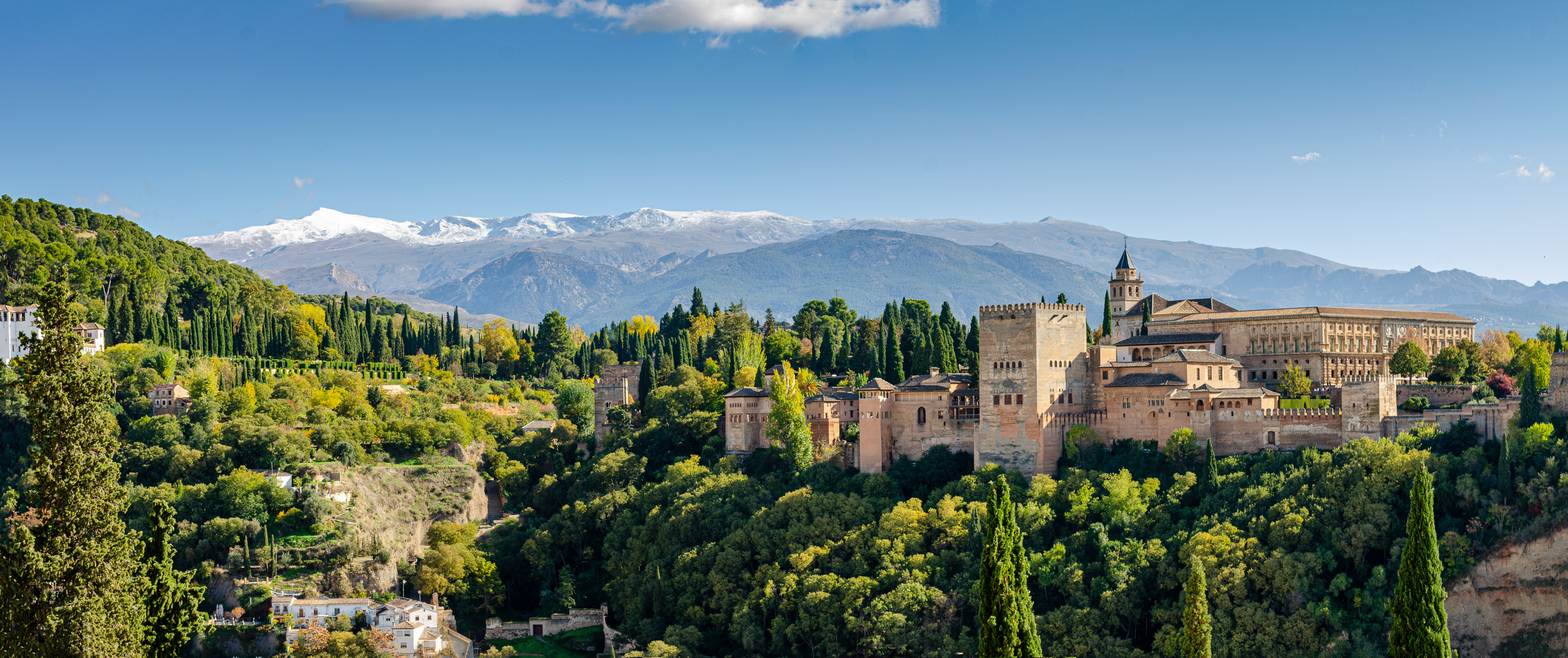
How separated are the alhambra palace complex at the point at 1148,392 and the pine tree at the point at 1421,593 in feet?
64.7

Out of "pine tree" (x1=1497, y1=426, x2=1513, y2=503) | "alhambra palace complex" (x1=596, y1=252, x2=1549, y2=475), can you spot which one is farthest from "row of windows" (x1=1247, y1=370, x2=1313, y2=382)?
"pine tree" (x1=1497, y1=426, x2=1513, y2=503)

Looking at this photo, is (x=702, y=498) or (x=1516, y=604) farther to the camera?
(x=702, y=498)

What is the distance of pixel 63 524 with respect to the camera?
2111cm

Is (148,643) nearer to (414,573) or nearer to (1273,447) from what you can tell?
(414,573)

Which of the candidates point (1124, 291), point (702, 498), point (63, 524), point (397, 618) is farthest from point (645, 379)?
point (63, 524)

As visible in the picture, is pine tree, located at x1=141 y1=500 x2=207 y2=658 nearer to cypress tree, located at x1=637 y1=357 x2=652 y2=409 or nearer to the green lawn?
the green lawn

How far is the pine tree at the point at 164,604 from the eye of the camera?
83.8 feet

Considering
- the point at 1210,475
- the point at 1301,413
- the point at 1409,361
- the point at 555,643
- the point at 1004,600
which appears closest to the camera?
the point at 1004,600

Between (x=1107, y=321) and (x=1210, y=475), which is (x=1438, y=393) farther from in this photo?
(x=1107, y=321)

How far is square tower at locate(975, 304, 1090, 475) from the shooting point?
189 ft

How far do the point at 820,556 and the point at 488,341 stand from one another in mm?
59966

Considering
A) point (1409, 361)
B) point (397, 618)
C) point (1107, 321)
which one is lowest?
point (397, 618)

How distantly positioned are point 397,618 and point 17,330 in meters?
44.3

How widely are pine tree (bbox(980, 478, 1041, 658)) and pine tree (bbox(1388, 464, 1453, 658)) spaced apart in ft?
31.8
